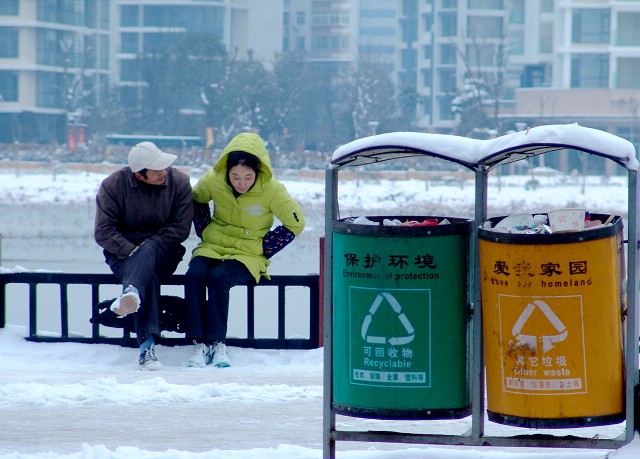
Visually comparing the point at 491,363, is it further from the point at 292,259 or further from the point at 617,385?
the point at 292,259

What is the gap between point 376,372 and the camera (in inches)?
163

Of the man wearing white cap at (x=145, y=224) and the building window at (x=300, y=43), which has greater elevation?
the building window at (x=300, y=43)

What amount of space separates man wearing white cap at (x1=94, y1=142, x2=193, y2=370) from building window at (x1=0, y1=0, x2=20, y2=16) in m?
64.0

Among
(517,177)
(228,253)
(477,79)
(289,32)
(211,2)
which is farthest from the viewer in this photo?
(289,32)

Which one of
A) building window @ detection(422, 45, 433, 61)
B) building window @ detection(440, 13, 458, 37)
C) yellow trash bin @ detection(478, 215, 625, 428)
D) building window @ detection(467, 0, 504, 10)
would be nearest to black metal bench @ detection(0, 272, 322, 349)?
yellow trash bin @ detection(478, 215, 625, 428)

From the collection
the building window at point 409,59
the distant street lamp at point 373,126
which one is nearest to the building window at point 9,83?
the distant street lamp at point 373,126

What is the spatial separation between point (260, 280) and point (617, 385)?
3.41 m

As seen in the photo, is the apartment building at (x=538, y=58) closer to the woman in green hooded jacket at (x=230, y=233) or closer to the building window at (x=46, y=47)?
the building window at (x=46, y=47)

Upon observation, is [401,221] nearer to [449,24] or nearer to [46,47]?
[46,47]

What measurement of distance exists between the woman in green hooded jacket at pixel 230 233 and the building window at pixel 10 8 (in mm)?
63986

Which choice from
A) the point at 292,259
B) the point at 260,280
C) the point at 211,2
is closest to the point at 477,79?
the point at 211,2

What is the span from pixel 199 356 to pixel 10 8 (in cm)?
6504

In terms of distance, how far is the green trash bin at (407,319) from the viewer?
13.5ft

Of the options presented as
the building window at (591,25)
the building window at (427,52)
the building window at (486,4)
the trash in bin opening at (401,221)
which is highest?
the building window at (486,4)
